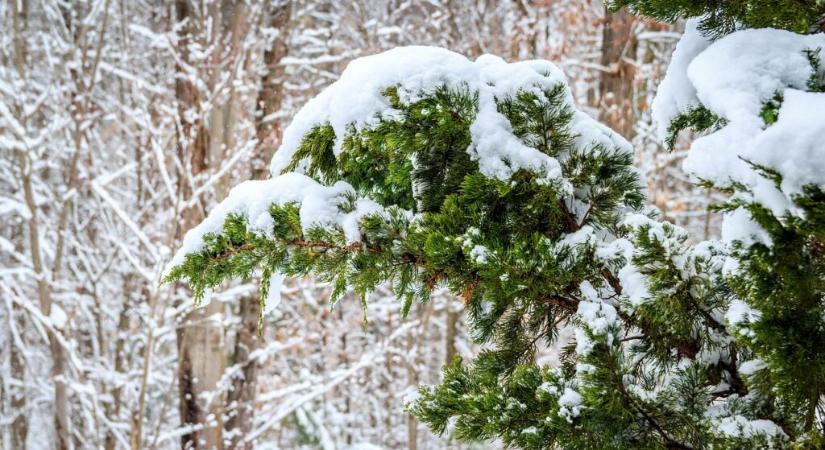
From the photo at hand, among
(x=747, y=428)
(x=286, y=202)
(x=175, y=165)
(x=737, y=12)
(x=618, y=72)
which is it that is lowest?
(x=175, y=165)

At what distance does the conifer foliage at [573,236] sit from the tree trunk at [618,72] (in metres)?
4.85

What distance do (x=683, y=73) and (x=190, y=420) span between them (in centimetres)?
527

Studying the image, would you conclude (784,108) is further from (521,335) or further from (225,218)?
(225,218)

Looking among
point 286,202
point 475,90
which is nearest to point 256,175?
point 286,202

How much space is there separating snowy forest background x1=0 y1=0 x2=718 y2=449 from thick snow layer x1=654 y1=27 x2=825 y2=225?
184 centimetres

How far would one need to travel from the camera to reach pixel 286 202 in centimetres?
166

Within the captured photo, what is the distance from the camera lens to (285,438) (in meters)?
12.9

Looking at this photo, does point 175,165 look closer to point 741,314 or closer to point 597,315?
point 597,315

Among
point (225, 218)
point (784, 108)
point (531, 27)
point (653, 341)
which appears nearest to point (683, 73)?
point (784, 108)

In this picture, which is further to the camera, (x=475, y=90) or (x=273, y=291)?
(x=273, y=291)

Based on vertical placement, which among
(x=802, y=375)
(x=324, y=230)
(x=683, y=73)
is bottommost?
(x=802, y=375)

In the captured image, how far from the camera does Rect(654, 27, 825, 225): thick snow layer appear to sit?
42.2 inches

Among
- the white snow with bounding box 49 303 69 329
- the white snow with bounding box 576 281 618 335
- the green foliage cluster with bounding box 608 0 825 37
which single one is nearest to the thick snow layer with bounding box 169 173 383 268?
the white snow with bounding box 576 281 618 335

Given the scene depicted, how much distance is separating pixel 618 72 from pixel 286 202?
569cm
